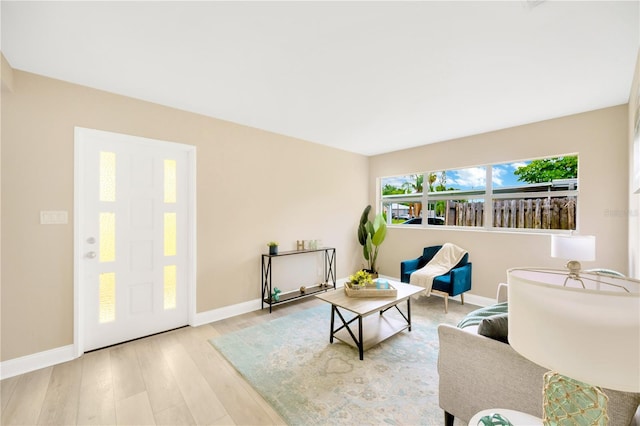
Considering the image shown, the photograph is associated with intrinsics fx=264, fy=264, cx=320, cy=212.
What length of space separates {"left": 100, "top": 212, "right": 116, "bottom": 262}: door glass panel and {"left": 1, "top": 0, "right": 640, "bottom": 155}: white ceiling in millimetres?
1220

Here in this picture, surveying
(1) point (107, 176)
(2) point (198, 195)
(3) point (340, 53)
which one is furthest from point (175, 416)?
(3) point (340, 53)

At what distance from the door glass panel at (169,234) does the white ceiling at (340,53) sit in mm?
1245

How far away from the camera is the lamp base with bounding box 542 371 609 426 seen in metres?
0.83

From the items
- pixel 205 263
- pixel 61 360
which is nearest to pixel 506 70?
pixel 205 263

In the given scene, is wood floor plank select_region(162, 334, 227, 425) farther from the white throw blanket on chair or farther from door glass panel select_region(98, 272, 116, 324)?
the white throw blanket on chair

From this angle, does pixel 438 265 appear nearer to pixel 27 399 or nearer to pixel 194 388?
pixel 194 388

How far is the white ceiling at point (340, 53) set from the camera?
5.10ft

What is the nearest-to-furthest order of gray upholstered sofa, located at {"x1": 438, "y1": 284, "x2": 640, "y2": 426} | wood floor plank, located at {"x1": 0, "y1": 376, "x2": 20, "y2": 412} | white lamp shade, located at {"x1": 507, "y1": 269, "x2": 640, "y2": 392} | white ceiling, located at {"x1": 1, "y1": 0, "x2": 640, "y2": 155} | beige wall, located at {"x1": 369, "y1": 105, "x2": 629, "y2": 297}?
white lamp shade, located at {"x1": 507, "y1": 269, "x2": 640, "y2": 392}, gray upholstered sofa, located at {"x1": 438, "y1": 284, "x2": 640, "y2": 426}, white ceiling, located at {"x1": 1, "y1": 0, "x2": 640, "y2": 155}, wood floor plank, located at {"x1": 0, "y1": 376, "x2": 20, "y2": 412}, beige wall, located at {"x1": 369, "y1": 105, "x2": 629, "y2": 297}

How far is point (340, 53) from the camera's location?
194 cm

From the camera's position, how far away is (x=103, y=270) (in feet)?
8.47

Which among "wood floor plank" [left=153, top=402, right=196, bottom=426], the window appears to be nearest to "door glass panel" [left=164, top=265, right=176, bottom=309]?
"wood floor plank" [left=153, top=402, right=196, bottom=426]

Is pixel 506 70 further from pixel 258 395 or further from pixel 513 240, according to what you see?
pixel 258 395

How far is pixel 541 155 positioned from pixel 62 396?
5.23 meters

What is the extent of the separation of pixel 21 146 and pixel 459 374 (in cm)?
362
